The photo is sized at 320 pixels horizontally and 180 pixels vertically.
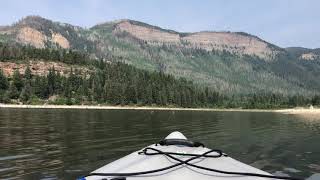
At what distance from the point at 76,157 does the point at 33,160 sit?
3136mm

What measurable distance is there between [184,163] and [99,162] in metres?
17.3

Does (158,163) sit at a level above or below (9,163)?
above

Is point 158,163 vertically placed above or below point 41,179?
above

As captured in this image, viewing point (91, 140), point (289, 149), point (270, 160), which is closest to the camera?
point (270, 160)

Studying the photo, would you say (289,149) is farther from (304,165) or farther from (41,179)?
(41,179)

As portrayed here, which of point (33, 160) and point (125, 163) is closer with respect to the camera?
point (125, 163)

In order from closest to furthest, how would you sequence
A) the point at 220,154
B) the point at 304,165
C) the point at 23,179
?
the point at 220,154
the point at 23,179
the point at 304,165

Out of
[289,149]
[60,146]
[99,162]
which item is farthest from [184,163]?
[289,149]

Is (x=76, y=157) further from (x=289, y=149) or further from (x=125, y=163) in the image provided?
(x=289, y=149)

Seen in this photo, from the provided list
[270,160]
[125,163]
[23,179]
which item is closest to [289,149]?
[270,160]

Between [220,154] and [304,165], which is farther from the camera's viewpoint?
[304,165]

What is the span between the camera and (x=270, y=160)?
33.2m

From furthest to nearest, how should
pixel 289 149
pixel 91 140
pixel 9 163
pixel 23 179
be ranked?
pixel 91 140
pixel 289 149
pixel 9 163
pixel 23 179

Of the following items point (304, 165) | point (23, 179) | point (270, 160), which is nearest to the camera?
point (23, 179)
